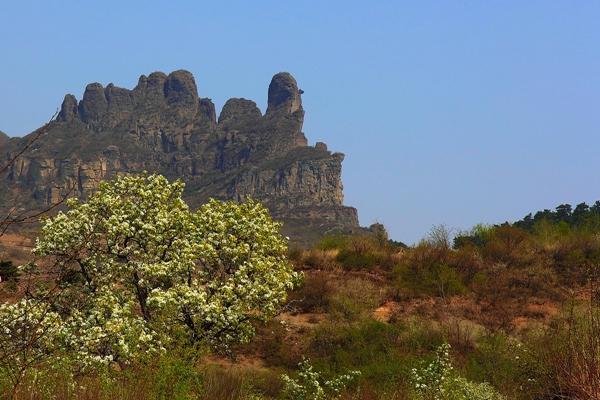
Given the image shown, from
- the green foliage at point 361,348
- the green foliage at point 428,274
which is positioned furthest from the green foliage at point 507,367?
the green foliage at point 428,274

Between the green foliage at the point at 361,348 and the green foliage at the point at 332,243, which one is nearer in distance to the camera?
the green foliage at the point at 361,348

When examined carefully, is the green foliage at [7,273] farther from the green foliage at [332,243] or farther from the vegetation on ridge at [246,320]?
the green foliage at [332,243]

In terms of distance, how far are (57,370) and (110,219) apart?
7.75 meters

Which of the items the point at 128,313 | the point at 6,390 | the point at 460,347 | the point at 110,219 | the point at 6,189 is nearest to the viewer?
the point at 6,390

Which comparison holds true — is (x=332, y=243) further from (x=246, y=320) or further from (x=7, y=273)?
(x=7, y=273)

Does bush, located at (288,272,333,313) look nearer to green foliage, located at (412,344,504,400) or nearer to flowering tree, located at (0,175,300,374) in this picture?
flowering tree, located at (0,175,300,374)

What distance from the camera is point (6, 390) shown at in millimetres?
8859

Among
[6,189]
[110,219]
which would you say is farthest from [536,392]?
[6,189]

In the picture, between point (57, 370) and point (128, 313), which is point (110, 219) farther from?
point (57, 370)

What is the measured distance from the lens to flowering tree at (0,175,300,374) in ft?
52.7

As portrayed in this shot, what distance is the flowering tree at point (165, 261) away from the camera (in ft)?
52.7

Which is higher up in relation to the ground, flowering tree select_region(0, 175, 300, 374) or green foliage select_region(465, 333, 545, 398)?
flowering tree select_region(0, 175, 300, 374)

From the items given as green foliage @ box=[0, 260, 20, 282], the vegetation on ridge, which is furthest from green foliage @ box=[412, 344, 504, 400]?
green foliage @ box=[0, 260, 20, 282]

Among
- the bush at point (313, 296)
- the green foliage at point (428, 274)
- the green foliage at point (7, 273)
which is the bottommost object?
the bush at point (313, 296)
